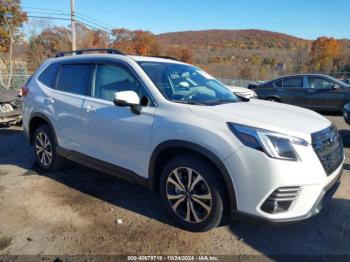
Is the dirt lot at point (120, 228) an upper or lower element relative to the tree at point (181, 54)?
lower

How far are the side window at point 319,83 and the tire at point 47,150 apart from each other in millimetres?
9170

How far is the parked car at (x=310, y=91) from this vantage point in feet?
36.2

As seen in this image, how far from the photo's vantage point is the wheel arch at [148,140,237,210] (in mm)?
3090

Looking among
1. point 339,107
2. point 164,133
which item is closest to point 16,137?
point 164,133

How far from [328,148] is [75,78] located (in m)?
3.31

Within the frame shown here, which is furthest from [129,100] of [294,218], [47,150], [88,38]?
[88,38]

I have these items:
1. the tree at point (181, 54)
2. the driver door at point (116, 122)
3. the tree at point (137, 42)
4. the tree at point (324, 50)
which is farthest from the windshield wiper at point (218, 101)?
the tree at point (181, 54)

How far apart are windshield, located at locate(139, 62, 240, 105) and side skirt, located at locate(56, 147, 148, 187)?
1.01m

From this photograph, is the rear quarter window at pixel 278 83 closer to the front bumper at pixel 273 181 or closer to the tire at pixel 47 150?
the tire at pixel 47 150

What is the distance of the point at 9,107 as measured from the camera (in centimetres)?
873

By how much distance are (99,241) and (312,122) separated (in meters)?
2.47

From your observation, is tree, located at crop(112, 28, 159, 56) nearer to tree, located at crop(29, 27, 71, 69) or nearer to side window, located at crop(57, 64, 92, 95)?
tree, located at crop(29, 27, 71, 69)

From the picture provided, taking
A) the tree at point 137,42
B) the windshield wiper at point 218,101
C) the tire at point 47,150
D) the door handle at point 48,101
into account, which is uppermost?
the tree at point 137,42

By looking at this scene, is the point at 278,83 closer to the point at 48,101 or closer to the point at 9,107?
the point at 9,107
